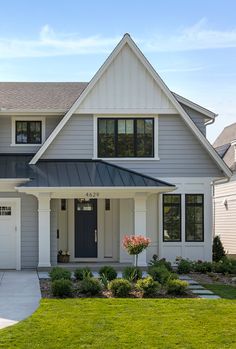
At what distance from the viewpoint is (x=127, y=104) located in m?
20.0

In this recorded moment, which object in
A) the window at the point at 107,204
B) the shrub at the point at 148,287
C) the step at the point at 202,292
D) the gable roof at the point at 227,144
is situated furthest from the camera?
the gable roof at the point at 227,144

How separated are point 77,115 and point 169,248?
5.61 meters

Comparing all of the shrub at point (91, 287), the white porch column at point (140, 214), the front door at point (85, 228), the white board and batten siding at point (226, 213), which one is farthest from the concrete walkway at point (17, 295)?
the white board and batten siding at point (226, 213)

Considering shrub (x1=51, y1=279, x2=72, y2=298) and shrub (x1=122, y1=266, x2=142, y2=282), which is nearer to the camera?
shrub (x1=51, y1=279, x2=72, y2=298)

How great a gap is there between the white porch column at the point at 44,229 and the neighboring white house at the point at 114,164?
0.32 m

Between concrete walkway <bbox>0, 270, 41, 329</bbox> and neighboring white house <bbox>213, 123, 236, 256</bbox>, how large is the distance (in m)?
14.0

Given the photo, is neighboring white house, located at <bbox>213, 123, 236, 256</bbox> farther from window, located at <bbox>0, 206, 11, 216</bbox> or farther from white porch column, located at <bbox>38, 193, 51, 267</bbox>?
window, located at <bbox>0, 206, 11, 216</bbox>

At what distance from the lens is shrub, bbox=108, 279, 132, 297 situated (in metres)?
13.6

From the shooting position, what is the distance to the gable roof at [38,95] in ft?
68.1

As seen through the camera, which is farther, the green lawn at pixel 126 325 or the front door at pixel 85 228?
the front door at pixel 85 228

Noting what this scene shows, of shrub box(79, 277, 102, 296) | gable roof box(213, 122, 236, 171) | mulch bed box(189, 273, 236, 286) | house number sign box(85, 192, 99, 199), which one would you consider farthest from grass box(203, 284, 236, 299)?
gable roof box(213, 122, 236, 171)

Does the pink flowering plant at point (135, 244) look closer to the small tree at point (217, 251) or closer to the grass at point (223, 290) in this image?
the grass at point (223, 290)

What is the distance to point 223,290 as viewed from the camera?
1506cm

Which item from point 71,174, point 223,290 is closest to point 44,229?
point 71,174
